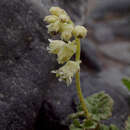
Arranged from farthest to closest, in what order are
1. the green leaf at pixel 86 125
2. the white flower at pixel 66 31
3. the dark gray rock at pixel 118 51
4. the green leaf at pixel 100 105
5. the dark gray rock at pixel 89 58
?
the dark gray rock at pixel 118 51 < the dark gray rock at pixel 89 58 < the green leaf at pixel 100 105 < the green leaf at pixel 86 125 < the white flower at pixel 66 31

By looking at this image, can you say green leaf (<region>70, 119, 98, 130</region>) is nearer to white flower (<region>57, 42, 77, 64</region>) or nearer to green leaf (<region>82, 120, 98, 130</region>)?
green leaf (<region>82, 120, 98, 130</region>)

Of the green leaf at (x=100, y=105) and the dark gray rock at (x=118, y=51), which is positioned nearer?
the green leaf at (x=100, y=105)

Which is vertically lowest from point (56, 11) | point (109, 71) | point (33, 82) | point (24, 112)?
point (109, 71)

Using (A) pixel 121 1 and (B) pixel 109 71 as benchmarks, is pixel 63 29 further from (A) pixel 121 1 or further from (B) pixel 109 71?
(A) pixel 121 1

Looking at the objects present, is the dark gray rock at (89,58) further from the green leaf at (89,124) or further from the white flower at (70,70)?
the white flower at (70,70)

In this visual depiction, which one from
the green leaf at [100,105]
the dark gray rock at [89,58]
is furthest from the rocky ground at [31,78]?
the dark gray rock at [89,58]

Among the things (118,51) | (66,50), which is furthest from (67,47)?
(118,51)

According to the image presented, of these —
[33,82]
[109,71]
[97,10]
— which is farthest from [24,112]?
[97,10]
